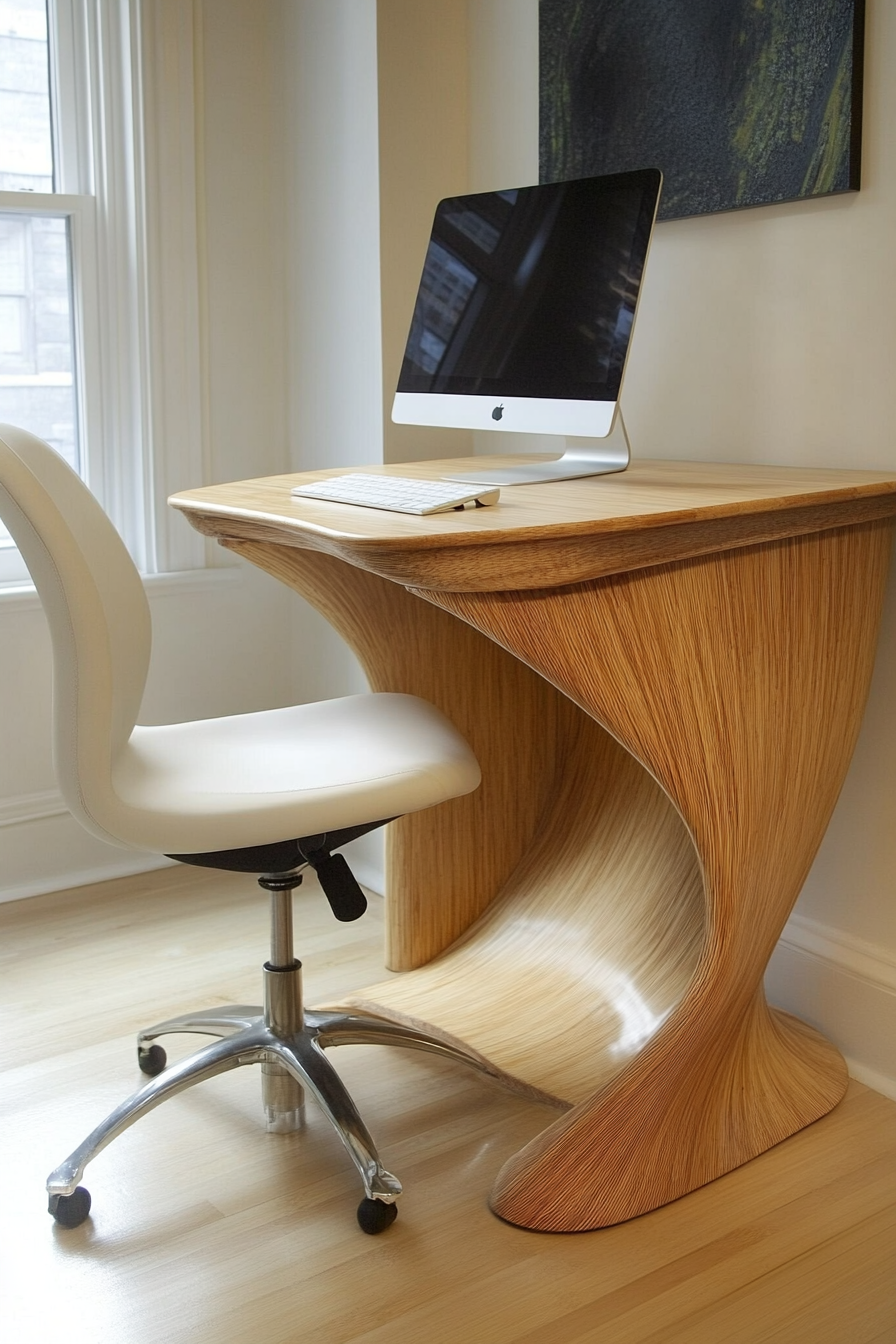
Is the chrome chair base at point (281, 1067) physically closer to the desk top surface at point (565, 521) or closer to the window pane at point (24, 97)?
the desk top surface at point (565, 521)

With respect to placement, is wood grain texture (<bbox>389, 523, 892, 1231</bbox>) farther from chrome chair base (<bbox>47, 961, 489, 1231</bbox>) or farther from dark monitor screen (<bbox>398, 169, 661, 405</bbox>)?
dark monitor screen (<bbox>398, 169, 661, 405</bbox>)

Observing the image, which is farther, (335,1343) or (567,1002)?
(567,1002)

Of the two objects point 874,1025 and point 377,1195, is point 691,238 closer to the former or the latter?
point 874,1025

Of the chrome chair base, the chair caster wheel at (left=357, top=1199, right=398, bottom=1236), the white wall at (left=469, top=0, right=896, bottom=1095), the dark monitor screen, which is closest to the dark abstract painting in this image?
the white wall at (left=469, top=0, right=896, bottom=1095)

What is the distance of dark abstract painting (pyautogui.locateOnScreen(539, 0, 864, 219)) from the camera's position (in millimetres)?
1769

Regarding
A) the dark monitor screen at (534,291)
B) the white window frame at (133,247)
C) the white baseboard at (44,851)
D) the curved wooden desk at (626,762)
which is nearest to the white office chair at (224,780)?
the curved wooden desk at (626,762)

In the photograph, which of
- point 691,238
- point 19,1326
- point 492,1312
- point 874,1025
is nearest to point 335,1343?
point 492,1312

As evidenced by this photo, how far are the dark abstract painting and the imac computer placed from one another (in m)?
0.22

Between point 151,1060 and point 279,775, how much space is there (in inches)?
23.9

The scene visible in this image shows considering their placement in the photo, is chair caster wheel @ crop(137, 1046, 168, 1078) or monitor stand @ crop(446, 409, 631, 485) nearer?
monitor stand @ crop(446, 409, 631, 485)

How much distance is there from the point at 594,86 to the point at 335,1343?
Result: 179 centimetres

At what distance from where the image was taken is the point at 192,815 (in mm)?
1453

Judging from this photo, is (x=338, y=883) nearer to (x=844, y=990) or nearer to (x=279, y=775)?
(x=279, y=775)

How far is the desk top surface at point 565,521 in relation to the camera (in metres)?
1.36
